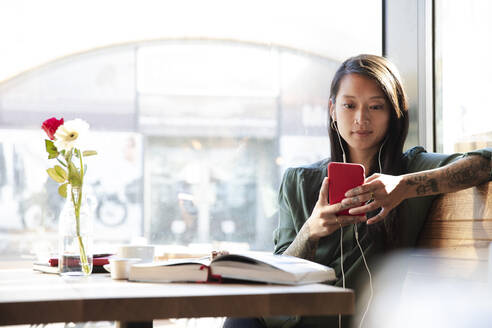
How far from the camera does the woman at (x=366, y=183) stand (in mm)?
1527

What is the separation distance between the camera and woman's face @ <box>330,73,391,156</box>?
180 cm

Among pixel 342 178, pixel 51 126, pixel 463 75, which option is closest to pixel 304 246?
pixel 342 178

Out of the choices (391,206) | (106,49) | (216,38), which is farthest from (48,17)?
(391,206)

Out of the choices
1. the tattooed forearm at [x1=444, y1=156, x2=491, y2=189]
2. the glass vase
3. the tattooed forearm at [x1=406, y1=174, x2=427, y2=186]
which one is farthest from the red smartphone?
the glass vase

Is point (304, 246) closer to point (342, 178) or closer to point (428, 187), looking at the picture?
point (342, 178)

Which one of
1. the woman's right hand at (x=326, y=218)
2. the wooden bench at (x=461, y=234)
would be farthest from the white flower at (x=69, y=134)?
the wooden bench at (x=461, y=234)

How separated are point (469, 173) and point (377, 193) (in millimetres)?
240

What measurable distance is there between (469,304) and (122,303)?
0.95 metres

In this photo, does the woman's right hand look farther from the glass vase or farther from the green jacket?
the glass vase

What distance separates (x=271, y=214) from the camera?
308cm

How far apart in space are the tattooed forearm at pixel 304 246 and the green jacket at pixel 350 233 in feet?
0.41

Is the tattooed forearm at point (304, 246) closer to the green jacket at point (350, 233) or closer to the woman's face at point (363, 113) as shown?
the green jacket at point (350, 233)

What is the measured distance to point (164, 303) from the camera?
3.12ft

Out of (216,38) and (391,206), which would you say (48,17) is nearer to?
(216,38)
